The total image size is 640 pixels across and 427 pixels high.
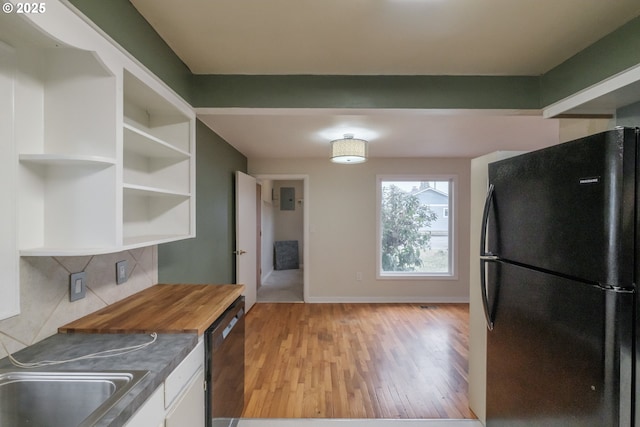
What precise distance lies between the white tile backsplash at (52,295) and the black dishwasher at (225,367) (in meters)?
0.58

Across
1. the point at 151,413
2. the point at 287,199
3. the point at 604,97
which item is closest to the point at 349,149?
the point at 604,97

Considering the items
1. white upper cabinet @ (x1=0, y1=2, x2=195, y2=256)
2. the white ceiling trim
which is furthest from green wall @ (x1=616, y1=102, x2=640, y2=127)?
white upper cabinet @ (x1=0, y1=2, x2=195, y2=256)

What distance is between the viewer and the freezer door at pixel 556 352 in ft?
3.20

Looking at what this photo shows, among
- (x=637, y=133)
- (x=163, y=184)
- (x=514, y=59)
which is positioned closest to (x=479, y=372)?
(x=637, y=133)

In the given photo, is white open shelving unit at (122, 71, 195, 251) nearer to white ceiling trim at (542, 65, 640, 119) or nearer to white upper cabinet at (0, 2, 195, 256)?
white upper cabinet at (0, 2, 195, 256)

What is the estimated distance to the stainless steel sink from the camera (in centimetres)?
89

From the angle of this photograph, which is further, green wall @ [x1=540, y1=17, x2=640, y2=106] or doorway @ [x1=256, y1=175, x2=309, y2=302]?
doorway @ [x1=256, y1=175, x2=309, y2=302]

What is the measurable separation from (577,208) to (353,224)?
351cm

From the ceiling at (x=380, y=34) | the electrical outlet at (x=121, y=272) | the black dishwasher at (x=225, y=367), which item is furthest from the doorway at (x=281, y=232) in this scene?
the ceiling at (x=380, y=34)

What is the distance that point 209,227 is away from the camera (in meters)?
2.95

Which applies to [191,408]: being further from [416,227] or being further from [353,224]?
[416,227]

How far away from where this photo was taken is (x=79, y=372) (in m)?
0.91

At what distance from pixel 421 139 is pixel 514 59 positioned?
165 cm

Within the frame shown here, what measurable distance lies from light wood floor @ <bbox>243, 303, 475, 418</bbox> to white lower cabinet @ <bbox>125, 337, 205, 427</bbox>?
36.3 inches
